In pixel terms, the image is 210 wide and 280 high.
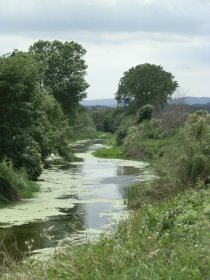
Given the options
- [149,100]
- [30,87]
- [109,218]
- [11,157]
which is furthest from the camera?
[149,100]

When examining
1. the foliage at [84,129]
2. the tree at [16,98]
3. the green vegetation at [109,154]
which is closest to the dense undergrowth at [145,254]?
the tree at [16,98]

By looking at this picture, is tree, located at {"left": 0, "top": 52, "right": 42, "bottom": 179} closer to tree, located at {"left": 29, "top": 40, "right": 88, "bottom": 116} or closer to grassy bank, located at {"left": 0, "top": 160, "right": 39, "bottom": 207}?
grassy bank, located at {"left": 0, "top": 160, "right": 39, "bottom": 207}

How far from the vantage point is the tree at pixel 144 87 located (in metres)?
96.6

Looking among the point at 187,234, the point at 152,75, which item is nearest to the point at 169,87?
the point at 152,75

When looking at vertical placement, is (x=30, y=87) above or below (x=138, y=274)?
above

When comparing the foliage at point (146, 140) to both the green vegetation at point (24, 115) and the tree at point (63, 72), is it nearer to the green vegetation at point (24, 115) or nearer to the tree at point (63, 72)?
the tree at point (63, 72)

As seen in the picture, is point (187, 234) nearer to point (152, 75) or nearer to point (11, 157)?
point (11, 157)

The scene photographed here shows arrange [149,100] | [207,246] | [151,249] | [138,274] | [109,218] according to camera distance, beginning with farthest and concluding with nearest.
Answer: [149,100] < [109,218] < [151,249] < [207,246] < [138,274]

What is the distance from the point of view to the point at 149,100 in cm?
9656

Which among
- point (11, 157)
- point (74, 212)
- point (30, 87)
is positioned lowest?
point (74, 212)

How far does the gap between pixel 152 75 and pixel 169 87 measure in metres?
4.11

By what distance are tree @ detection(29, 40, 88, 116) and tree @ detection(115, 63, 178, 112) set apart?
29.4 metres

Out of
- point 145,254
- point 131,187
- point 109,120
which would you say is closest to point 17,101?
point 131,187

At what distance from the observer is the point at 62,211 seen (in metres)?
21.0
